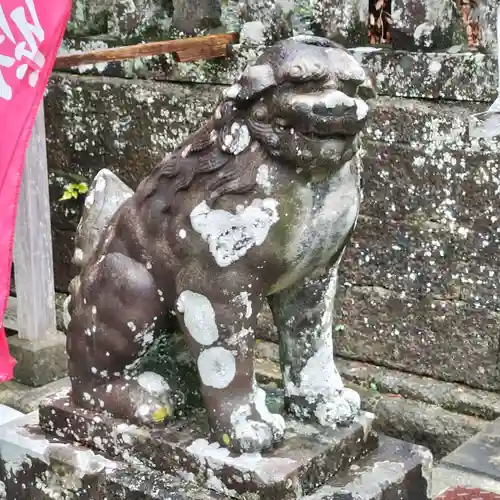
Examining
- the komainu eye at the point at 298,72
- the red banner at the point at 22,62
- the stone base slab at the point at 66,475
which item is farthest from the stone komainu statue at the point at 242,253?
the red banner at the point at 22,62

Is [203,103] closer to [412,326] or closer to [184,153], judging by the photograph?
[412,326]

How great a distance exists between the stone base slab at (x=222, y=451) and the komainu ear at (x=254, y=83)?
0.65 meters

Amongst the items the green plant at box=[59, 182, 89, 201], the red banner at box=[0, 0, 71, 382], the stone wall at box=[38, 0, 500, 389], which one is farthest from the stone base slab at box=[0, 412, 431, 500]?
the green plant at box=[59, 182, 89, 201]

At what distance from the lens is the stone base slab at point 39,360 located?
127 inches

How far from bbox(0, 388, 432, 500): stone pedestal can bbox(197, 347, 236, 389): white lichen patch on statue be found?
0.13 meters

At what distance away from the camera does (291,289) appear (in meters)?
1.69

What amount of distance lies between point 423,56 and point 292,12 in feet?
1.43

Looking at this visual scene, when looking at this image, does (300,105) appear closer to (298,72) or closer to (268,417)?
(298,72)

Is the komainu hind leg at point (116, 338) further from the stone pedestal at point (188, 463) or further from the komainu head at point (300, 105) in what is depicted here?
the komainu head at point (300, 105)

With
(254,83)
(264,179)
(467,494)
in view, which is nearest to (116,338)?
(264,179)

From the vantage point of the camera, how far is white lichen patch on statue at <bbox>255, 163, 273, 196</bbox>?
1515 millimetres

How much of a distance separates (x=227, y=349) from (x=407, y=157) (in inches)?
49.3

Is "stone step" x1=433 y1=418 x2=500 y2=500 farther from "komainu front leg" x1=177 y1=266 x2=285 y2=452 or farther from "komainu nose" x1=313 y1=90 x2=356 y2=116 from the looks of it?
"komainu nose" x1=313 y1=90 x2=356 y2=116

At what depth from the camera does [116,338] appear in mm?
1714
